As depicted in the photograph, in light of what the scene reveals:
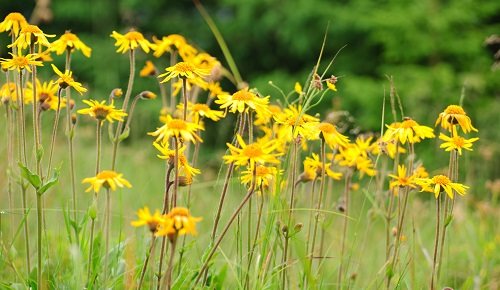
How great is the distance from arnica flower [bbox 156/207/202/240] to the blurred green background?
4.97m

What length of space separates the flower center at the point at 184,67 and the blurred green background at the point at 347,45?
15.2ft

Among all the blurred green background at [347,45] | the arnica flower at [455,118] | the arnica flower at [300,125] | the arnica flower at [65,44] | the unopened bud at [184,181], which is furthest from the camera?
the blurred green background at [347,45]

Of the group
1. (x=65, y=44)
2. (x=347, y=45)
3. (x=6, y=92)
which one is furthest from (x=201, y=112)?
(x=347, y=45)

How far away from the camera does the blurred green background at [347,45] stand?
8.10m

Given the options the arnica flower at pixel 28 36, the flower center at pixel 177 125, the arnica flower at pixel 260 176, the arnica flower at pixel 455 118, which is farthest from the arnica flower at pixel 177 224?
A: the arnica flower at pixel 455 118

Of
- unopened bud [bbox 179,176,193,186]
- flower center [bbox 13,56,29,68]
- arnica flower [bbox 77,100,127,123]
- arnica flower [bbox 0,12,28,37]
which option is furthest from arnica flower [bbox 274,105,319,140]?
arnica flower [bbox 0,12,28,37]

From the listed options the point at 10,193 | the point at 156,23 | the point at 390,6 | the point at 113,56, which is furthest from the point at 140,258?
the point at 156,23

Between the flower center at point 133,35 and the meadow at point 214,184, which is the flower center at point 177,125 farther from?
the flower center at point 133,35

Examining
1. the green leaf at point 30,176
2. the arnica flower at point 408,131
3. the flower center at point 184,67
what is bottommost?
the green leaf at point 30,176

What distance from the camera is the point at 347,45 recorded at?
8258 mm

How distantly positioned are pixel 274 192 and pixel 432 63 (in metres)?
7.38

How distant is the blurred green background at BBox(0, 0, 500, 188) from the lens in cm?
810

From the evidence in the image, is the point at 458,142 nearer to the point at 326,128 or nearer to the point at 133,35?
the point at 326,128

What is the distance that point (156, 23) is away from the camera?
11.3 meters
